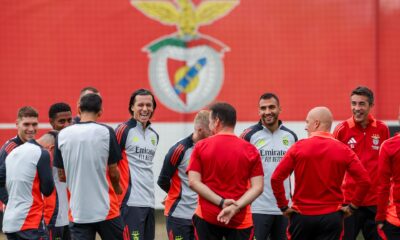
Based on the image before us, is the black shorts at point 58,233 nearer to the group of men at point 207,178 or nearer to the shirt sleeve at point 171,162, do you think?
Result: the group of men at point 207,178

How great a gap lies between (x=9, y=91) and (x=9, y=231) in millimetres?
4909

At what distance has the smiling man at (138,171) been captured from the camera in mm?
7768

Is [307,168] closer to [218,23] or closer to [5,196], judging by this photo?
[5,196]

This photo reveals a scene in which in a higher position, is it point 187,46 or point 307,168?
point 187,46

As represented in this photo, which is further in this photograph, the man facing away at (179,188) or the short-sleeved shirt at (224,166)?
the man facing away at (179,188)

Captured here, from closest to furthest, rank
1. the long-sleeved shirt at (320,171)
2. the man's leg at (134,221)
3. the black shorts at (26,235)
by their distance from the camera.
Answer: the long-sleeved shirt at (320,171)
the black shorts at (26,235)
the man's leg at (134,221)

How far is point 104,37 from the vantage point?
11.9 m

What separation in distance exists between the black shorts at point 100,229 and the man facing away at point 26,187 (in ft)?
1.76

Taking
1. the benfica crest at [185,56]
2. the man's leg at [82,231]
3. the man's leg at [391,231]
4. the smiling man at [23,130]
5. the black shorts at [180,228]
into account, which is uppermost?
the benfica crest at [185,56]

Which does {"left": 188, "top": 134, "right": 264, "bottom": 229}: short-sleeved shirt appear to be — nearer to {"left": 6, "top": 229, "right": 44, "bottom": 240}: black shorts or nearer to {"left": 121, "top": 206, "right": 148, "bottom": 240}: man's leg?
{"left": 121, "top": 206, "right": 148, "bottom": 240}: man's leg

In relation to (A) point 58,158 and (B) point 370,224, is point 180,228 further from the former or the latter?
(B) point 370,224

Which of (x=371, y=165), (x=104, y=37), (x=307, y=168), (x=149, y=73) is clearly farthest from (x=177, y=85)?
(x=307, y=168)

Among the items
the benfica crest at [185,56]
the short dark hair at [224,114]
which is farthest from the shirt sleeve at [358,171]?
the benfica crest at [185,56]

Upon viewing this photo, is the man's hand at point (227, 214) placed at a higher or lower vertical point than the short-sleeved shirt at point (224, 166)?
lower
